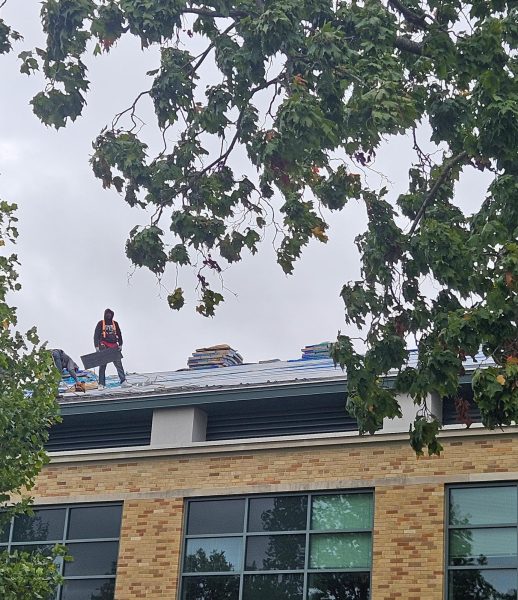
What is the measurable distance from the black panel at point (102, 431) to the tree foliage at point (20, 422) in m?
5.09

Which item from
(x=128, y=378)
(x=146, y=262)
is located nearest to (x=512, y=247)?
(x=146, y=262)

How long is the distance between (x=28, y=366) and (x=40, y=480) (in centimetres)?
585

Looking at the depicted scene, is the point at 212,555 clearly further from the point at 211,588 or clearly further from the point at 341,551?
the point at 341,551

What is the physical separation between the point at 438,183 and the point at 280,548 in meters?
8.21

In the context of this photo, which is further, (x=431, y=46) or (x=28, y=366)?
(x=28, y=366)

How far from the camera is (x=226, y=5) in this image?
16891 mm

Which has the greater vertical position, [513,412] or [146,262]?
[146,262]

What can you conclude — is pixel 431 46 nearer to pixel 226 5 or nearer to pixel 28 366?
pixel 226 5

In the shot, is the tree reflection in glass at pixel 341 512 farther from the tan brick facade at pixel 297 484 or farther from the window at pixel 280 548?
the tan brick facade at pixel 297 484

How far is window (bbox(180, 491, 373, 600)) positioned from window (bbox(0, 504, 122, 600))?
1540mm

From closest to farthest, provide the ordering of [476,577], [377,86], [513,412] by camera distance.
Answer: [513,412] → [377,86] → [476,577]

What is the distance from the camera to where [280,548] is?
2306 cm

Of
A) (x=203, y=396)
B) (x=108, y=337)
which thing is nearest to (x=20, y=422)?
(x=203, y=396)

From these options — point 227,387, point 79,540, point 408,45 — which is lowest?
point 79,540
